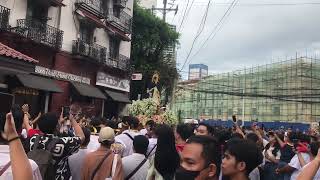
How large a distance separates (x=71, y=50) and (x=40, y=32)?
321cm

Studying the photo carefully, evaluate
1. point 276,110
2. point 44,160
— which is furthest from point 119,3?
point 276,110

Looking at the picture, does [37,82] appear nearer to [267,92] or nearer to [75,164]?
[75,164]

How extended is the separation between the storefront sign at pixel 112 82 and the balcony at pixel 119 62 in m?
0.71

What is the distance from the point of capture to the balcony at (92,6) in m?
22.0

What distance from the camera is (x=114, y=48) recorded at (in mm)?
27016

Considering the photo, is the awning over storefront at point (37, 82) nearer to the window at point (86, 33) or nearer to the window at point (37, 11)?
the window at point (37, 11)

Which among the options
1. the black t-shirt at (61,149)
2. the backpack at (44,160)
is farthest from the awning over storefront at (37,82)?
the backpack at (44,160)

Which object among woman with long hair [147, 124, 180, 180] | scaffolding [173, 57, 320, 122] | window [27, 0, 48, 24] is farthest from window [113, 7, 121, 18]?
woman with long hair [147, 124, 180, 180]

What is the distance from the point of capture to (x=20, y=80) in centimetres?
1641

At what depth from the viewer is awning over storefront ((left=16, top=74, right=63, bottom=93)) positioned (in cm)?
1662

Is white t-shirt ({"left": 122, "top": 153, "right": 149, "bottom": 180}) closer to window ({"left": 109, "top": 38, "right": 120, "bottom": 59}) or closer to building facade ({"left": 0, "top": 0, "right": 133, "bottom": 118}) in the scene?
building facade ({"left": 0, "top": 0, "right": 133, "bottom": 118})

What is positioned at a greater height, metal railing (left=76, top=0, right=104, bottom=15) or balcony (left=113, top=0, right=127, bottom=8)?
balcony (left=113, top=0, right=127, bottom=8)

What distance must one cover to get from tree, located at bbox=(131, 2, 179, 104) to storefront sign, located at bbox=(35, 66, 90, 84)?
27.7 ft

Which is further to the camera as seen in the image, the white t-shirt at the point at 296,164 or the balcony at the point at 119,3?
the balcony at the point at 119,3
